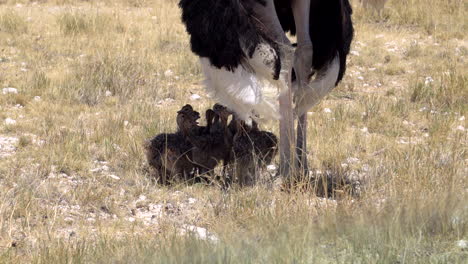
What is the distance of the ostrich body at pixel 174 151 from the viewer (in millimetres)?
6135

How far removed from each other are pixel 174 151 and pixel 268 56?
1.23 meters

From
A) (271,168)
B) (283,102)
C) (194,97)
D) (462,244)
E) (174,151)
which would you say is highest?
(283,102)

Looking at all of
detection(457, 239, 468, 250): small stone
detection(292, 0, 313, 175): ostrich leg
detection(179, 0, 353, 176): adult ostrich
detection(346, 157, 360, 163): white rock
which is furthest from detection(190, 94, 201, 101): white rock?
detection(457, 239, 468, 250): small stone

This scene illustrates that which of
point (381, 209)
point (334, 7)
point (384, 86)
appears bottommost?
point (384, 86)

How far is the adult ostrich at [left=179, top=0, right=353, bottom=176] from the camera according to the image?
5.30 metres

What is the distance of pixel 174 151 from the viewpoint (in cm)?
613

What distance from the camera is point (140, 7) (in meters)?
14.0

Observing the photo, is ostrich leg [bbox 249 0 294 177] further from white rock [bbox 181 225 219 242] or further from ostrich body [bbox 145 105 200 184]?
white rock [bbox 181 225 219 242]

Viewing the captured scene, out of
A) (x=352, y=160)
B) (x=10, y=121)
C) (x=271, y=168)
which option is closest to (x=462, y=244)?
(x=271, y=168)

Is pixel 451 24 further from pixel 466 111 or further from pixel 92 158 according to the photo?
pixel 92 158

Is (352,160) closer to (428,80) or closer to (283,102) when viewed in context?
(283,102)

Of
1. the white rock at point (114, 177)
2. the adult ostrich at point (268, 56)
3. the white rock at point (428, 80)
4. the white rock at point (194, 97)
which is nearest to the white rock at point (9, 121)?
the white rock at point (114, 177)

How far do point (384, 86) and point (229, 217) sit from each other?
534 centimetres

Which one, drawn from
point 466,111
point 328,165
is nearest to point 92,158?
point 328,165
